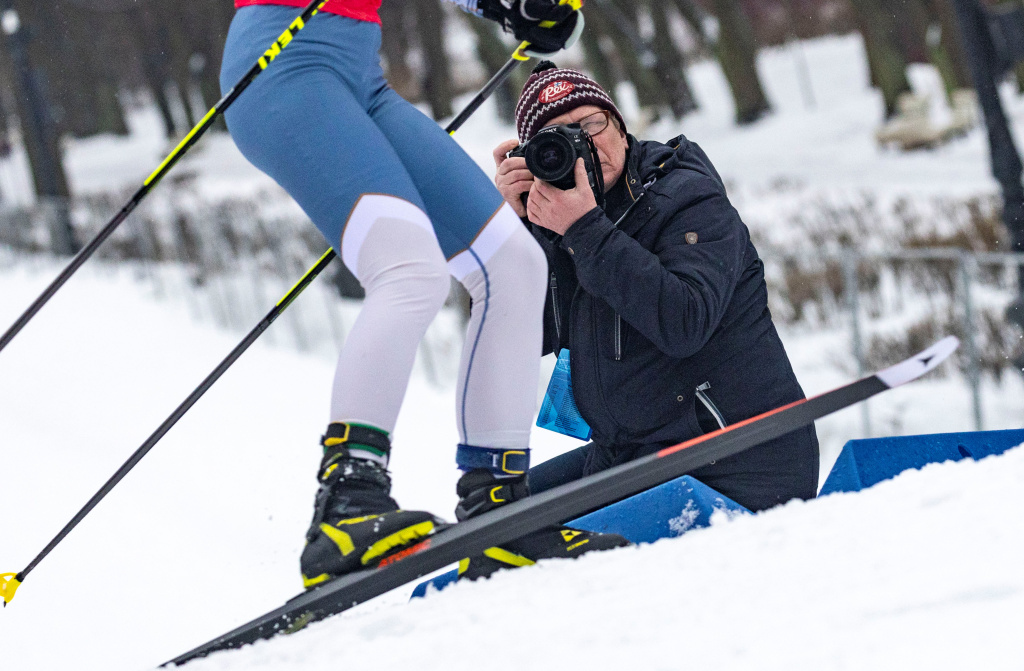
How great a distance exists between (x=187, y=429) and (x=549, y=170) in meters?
3.77

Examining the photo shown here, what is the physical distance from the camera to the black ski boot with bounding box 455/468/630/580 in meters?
1.65

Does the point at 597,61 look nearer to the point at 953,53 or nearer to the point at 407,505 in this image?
the point at 953,53

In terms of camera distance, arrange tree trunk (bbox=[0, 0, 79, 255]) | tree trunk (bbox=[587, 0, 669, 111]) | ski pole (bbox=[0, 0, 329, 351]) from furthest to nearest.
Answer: tree trunk (bbox=[587, 0, 669, 111]) → tree trunk (bbox=[0, 0, 79, 255]) → ski pole (bbox=[0, 0, 329, 351])

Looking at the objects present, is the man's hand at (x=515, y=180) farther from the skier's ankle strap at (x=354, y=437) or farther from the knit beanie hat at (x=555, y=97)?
the skier's ankle strap at (x=354, y=437)

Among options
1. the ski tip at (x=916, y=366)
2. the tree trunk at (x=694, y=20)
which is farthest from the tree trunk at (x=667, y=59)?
the ski tip at (x=916, y=366)

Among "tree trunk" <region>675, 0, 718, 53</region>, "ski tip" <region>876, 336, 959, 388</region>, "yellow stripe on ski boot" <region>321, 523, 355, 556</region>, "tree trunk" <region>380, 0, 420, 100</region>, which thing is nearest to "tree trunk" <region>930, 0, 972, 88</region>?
Result: "tree trunk" <region>675, 0, 718, 53</region>

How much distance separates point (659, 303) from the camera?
1778mm

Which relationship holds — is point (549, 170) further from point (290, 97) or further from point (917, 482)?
point (917, 482)

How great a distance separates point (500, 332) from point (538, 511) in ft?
1.19

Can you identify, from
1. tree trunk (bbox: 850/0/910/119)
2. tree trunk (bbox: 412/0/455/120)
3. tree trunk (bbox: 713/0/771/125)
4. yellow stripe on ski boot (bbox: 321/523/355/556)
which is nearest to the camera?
yellow stripe on ski boot (bbox: 321/523/355/556)

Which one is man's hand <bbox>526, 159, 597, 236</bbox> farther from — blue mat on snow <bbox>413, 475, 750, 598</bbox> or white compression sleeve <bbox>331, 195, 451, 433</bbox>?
blue mat on snow <bbox>413, 475, 750, 598</bbox>

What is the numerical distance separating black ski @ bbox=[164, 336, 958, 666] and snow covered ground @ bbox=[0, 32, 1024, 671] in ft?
0.18

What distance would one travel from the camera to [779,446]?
190cm

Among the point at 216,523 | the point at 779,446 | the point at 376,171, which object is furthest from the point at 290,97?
the point at 216,523
